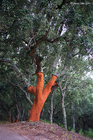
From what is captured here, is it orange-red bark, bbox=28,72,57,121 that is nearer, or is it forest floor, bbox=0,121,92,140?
forest floor, bbox=0,121,92,140

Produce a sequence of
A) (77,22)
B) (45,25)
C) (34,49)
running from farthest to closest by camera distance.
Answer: (34,49), (45,25), (77,22)

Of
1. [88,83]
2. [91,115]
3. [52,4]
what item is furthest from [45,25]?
[91,115]

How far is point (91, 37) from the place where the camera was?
7410 mm

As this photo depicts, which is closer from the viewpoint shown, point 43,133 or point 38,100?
point 43,133

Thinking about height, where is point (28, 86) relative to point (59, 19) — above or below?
below

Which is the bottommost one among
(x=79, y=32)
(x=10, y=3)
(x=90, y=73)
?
(x=90, y=73)

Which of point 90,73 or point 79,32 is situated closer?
point 79,32

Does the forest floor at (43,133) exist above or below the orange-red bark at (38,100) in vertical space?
below

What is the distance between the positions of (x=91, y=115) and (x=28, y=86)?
1601 centimetres

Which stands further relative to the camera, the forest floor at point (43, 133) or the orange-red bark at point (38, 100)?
the orange-red bark at point (38, 100)

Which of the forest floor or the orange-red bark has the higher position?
the orange-red bark

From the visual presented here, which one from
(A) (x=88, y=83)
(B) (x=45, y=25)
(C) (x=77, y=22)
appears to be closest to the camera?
(C) (x=77, y=22)

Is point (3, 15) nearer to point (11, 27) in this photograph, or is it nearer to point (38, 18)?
point (11, 27)

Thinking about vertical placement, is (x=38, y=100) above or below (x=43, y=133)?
above
